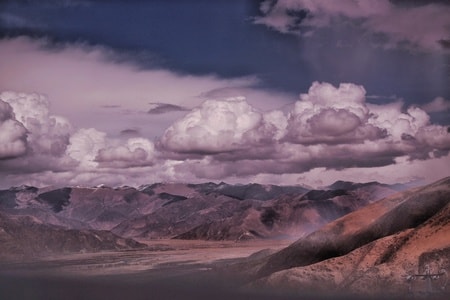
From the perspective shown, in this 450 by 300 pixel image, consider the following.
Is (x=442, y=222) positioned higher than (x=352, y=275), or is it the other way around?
(x=442, y=222)

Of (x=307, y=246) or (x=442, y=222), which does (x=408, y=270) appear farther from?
(x=307, y=246)

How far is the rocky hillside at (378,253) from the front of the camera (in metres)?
95.3

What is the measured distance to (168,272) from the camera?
17025 centimetres

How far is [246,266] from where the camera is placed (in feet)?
454

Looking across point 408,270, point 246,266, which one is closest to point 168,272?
point 246,266

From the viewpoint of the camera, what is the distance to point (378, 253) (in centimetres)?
10394

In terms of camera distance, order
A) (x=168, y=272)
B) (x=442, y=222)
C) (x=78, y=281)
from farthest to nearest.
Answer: (x=168, y=272)
(x=78, y=281)
(x=442, y=222)

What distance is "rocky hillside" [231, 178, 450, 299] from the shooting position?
313 feet

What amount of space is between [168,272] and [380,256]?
82153 mm

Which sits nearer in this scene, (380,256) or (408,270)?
(408,270)

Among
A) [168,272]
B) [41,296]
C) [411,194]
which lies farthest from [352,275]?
[168,272]

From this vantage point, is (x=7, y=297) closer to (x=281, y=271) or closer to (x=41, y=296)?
(x=41, y=296)

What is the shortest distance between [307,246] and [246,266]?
19068mm

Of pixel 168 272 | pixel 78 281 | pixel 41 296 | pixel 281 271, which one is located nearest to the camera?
pixel 281 271
